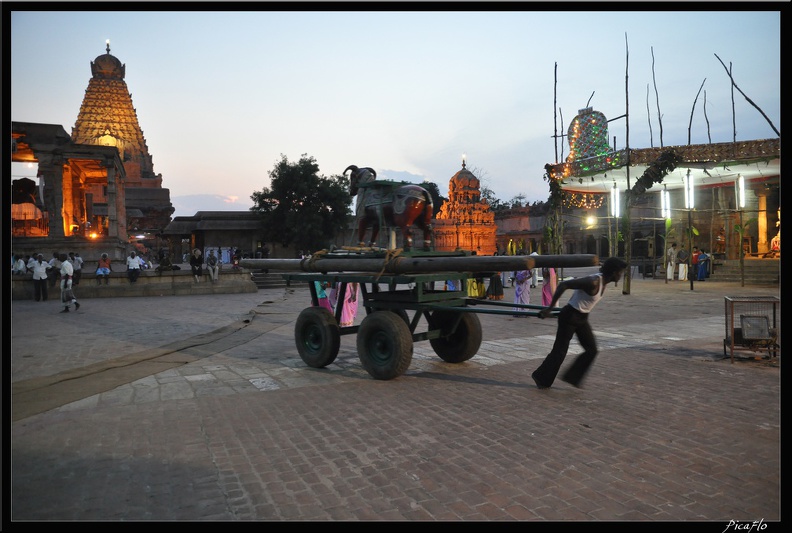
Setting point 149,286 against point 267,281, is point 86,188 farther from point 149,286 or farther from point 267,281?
point 149,286

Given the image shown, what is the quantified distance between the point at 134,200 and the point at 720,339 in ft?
166

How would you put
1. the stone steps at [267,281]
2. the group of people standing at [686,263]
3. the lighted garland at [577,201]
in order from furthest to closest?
the stone steps at [267,281] → the group of people standing at [686,263] → the lighted garland at [577,201]

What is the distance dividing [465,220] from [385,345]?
37.5 m

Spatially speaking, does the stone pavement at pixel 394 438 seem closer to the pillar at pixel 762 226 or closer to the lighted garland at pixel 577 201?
the lighted garland at pixel 577 201

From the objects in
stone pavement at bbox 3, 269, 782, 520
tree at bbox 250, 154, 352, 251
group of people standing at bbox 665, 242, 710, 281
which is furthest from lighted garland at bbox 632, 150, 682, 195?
tree at bbox 250, 154, 352, 251

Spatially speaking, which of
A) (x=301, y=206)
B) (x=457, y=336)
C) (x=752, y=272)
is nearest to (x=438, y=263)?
(x=457, y=336)

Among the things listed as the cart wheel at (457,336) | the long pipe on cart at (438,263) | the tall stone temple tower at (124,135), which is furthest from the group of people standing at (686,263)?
the tall stone temple tower at (124,135)

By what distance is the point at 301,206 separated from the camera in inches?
1494

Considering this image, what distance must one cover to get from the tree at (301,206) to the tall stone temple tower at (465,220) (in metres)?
9.15

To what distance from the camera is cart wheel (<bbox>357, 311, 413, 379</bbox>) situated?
6.10m

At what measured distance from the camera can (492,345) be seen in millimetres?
8641

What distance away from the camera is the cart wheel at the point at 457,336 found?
23.4 feet

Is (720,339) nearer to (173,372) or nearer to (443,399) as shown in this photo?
(443,399)

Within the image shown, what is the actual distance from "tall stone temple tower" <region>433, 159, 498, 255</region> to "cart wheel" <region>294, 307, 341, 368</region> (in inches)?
1411
